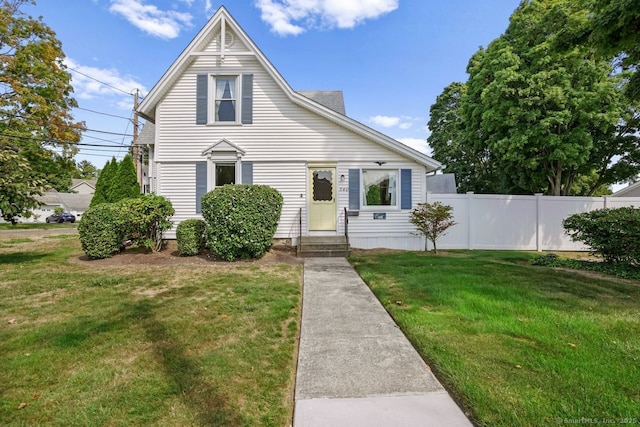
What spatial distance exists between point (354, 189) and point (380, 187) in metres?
0.97

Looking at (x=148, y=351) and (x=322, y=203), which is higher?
(x=322, y=203)

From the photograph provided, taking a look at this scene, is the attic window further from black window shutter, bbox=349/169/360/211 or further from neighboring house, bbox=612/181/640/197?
neighboring house, bbox=612/181/640/197

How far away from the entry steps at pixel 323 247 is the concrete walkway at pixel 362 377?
4569mm

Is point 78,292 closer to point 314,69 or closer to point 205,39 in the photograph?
point 205,39

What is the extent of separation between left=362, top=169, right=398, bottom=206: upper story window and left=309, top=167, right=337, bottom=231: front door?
3.77ft

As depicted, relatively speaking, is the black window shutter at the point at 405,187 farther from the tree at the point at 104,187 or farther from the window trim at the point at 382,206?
the tree at the point at 104,187

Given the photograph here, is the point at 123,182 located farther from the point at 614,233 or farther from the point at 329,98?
the point at 614,233

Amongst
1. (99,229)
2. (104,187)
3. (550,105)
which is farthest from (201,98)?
(550,105)

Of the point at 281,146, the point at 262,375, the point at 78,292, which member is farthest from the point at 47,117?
the point at 262,375

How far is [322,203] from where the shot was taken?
1037 cm

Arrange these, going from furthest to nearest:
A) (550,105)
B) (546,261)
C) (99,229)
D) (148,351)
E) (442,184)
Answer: (442,184)
(550,105)
(99,229)
(546,261)
(148,351)

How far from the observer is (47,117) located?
1686 centimetres

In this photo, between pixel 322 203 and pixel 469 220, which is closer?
pixel 322 203

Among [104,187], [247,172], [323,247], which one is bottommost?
[323,247]
